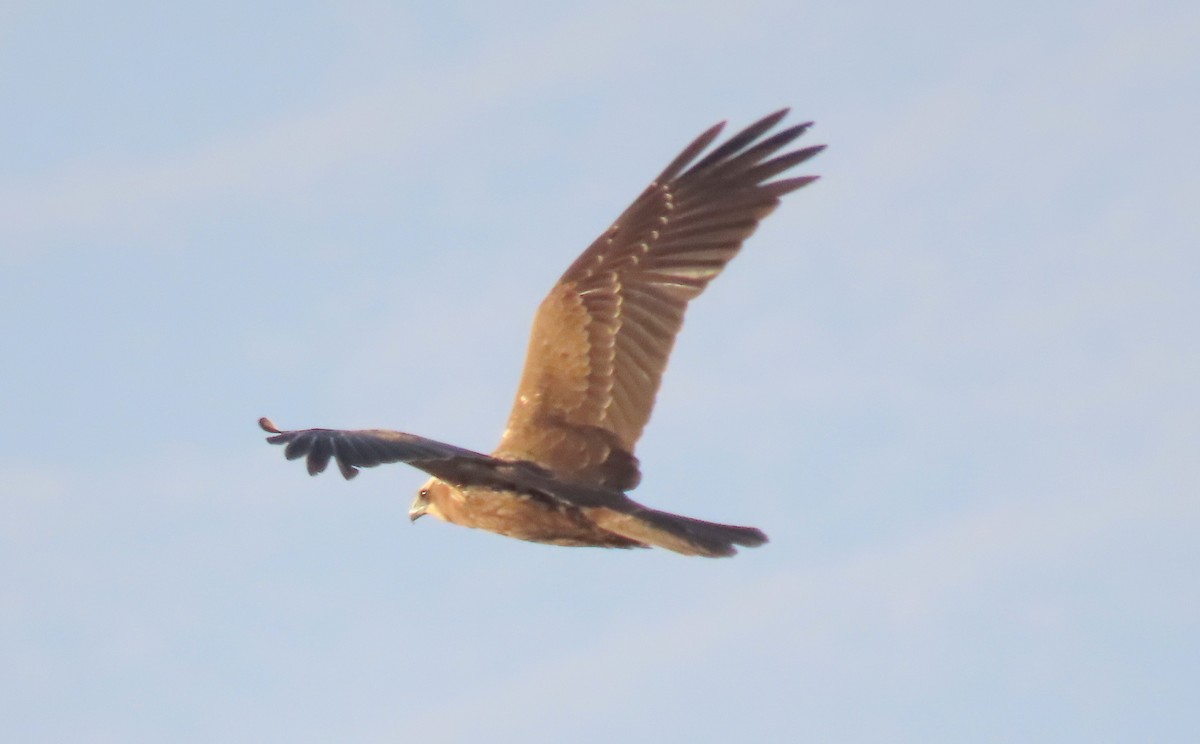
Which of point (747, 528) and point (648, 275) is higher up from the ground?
point (648, 275)

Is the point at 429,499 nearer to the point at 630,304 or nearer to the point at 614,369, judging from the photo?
the point at 614,369

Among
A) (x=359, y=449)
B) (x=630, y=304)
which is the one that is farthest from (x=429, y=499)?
(x=359, y=449)

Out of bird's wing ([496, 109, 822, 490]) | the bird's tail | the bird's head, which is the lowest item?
the bird's tail

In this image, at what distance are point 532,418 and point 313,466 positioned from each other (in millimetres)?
2758

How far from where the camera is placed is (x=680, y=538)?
38.1 feet

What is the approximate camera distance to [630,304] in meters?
13.1

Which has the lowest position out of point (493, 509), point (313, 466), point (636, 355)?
point (313, 466)

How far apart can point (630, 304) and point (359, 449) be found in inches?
120

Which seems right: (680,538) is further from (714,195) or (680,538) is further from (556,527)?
(714,195)

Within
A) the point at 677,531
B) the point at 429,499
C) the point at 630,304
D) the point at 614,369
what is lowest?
the point at 677,531

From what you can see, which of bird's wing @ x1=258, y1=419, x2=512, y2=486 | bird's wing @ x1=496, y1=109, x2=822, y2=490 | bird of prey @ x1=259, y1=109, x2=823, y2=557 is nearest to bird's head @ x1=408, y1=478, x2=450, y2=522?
bird of prey @ x1=259, y1=109, x2=823, y2=557

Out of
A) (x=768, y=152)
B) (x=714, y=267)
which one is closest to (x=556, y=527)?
(x=714, y=267)

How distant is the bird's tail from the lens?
11.5 metres

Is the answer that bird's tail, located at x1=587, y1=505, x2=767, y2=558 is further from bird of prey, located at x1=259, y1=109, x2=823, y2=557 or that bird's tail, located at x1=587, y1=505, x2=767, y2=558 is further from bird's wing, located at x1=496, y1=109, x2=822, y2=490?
bird's wing, located at x1=496, y1=109, x2=822, y2=490
